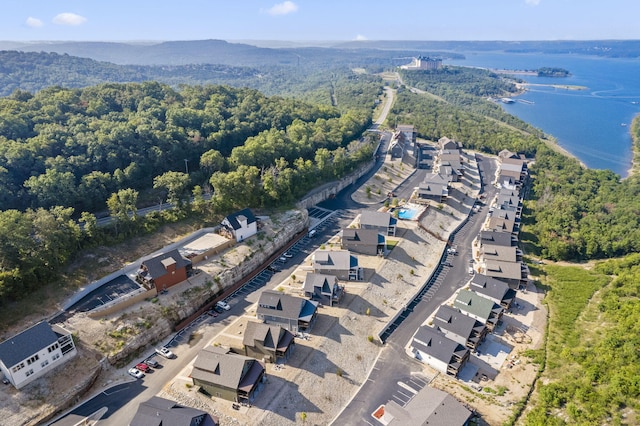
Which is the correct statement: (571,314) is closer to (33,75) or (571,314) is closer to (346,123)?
(346,123)

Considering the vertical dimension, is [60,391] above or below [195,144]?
below

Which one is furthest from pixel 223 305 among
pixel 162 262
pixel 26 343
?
pixel 26 343

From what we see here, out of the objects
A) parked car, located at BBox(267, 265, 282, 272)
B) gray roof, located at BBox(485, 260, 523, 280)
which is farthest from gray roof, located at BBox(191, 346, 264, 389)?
gray roof, located at BBox(485, 260, 523, 280)

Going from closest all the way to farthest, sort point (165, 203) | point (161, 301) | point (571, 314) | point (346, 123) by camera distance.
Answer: point (161, 301)
point (571, 314)
point (165, 203)
point (346, 123)

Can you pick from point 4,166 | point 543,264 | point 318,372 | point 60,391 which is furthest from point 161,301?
point 543,264

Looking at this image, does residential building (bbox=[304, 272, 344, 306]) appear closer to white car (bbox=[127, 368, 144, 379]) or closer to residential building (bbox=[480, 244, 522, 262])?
white car (bbox=[127, 368, 144, 379])

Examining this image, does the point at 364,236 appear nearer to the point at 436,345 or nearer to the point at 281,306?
the point at 281,306

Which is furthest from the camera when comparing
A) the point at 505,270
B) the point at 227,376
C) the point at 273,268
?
the point at 273,268
